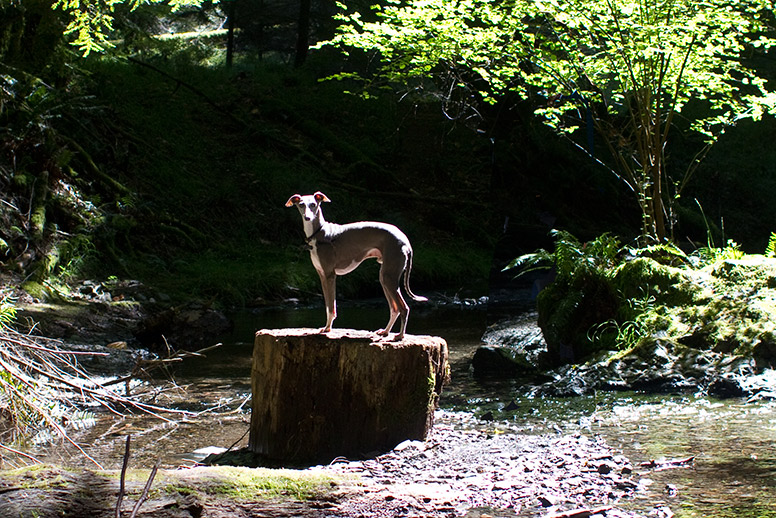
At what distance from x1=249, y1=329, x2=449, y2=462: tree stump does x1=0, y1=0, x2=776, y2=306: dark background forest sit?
6877 millimetres

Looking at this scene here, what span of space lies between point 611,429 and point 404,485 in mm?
2585

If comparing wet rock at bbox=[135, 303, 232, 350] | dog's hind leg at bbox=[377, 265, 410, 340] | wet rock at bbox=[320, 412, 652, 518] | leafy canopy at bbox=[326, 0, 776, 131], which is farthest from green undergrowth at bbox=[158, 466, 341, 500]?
leafy canopy at bbox=[326, 0, 776, 131]

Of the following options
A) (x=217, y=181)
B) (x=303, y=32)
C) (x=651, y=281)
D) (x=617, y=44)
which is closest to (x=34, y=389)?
(x=651, y=281)

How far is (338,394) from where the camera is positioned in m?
5.20

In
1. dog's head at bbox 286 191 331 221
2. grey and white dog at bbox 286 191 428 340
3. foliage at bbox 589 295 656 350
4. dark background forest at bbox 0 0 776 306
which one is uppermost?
dark background forest at bbox 0 0 776 306

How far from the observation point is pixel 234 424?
21.4 ft

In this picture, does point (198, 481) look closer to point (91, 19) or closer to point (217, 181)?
point (91, 19)

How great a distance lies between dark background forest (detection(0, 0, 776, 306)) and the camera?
1274cm

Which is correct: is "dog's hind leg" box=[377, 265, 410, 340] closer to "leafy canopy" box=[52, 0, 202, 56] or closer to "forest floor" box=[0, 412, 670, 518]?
"forest floor" box=[0, 412, 670, 518]

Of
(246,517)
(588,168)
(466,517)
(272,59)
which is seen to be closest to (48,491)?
(246,517)

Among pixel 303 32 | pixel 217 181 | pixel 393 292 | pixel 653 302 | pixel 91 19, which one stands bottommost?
pixel 653 302

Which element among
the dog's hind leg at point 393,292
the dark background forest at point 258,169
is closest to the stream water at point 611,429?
the dog's hind leg at point 393,292

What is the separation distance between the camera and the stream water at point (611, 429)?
4117 mm

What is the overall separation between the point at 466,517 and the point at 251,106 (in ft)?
65.0
